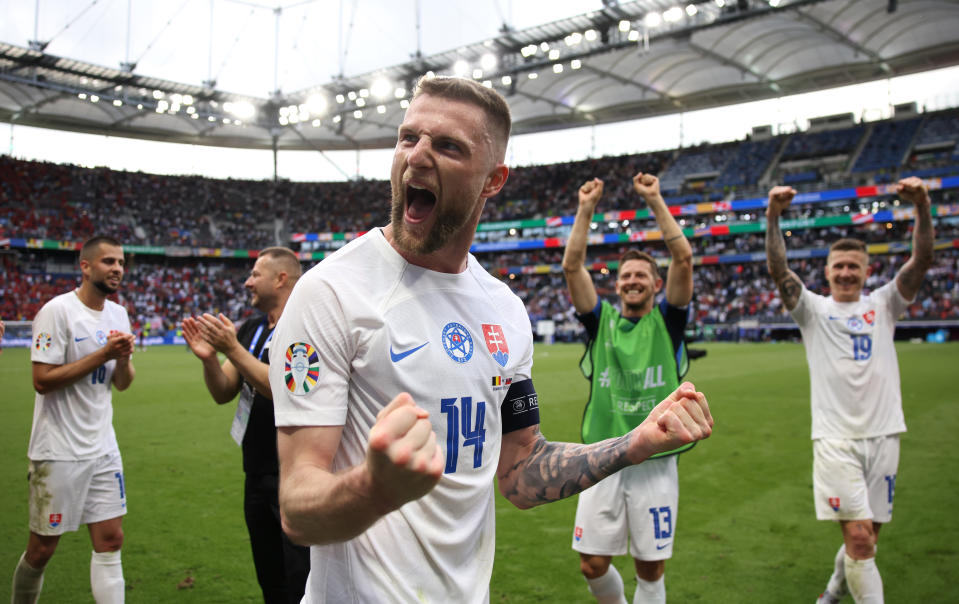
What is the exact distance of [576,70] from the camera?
4153cm

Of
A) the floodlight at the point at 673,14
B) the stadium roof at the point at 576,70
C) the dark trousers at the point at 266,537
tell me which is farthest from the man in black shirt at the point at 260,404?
the floodlight at the point at 673,14

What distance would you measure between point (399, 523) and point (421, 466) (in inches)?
25.9

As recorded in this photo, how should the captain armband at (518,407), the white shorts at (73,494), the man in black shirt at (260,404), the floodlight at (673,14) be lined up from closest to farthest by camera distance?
the captain armband at (518,407), the man in black shirt at (260,404), the white shorts at (73,494), the floodlight at (673,14)

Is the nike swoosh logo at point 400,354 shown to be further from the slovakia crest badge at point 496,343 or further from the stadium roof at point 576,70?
the stadium roof at point 576,70

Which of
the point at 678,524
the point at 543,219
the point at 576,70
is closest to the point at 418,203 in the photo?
the point at 678,524

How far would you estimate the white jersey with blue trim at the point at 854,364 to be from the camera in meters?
4.55

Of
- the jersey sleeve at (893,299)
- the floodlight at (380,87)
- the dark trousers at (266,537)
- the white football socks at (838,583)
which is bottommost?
the white football socks at (838,583)

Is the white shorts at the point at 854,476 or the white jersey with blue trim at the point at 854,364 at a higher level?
the white jersey with blue trim at the point at 854,364

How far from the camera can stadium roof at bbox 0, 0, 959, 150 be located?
3188cm

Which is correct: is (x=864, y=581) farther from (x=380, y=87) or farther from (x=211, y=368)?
(x=380, y=87)

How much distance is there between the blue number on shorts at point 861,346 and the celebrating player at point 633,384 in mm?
1337

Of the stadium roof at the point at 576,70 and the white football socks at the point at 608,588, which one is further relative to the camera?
the stadium roof at the point at 576,70

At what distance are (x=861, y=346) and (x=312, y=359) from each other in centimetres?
447

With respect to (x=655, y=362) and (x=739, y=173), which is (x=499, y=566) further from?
(x=739, y=173)
